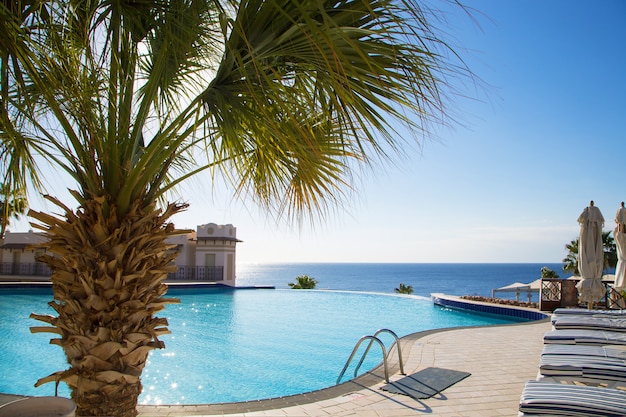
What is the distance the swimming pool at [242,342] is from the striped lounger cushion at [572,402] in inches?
186

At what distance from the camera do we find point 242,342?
11.0 metres

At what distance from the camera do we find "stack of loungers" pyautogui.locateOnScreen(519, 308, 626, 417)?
10.4ft

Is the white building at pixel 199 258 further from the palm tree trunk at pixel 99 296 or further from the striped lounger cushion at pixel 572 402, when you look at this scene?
the striped lounger cushion at pixel 572 402

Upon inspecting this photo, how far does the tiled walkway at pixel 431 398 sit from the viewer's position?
4.92 metres

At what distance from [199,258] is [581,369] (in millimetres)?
23720

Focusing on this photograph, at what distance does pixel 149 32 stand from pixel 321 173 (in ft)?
5.61

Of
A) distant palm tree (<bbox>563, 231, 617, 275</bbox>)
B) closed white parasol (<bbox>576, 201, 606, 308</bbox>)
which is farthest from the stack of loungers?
→ distant palm tree (<bbox>563, 231, 617, 275</bbox>)

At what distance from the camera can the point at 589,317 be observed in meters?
6.69

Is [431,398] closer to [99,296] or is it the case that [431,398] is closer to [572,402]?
[572,402]

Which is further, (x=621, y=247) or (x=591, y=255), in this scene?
(x=591, y=255)

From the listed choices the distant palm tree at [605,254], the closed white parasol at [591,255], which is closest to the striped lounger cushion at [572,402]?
the closed white parasol at [591,255]

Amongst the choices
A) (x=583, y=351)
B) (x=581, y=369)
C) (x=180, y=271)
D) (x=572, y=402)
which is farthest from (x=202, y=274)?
(x=572, y=402)

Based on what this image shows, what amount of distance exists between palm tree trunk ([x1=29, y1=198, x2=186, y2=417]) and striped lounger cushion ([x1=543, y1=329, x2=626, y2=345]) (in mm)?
4875

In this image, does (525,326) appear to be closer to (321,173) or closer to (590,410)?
(590,410)
